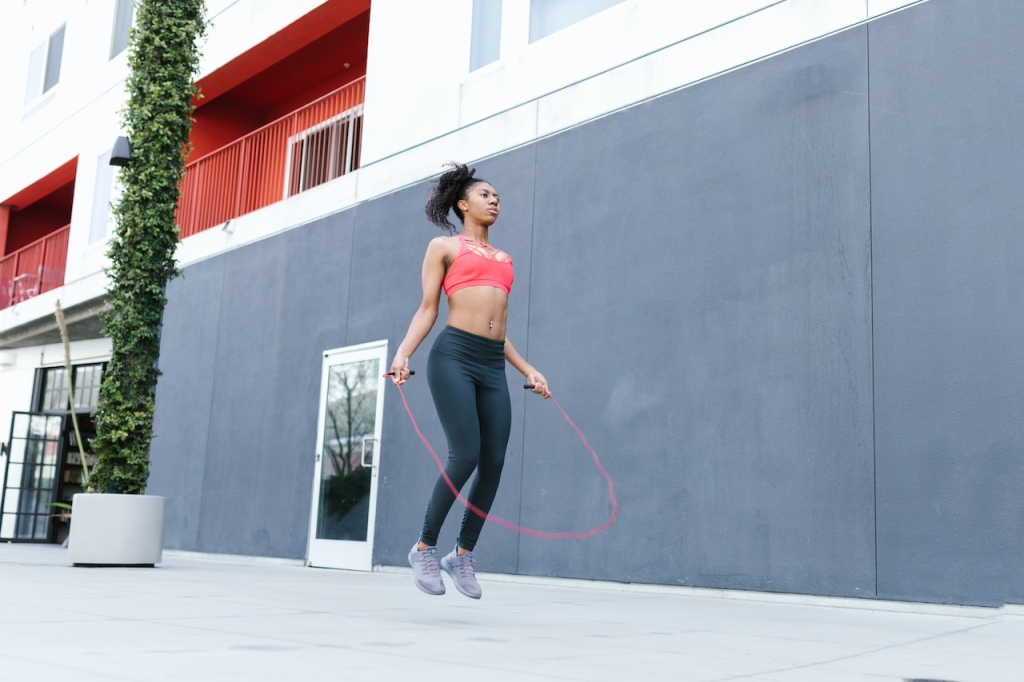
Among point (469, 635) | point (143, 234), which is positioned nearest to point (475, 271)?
point (469, 635)

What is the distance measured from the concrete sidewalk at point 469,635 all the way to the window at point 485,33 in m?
4.90

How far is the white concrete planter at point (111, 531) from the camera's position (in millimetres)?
7617

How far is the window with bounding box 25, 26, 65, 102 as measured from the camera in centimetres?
1748

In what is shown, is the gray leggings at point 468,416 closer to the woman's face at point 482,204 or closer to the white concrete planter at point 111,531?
the woman's face at point 482,204

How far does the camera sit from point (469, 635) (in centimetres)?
353

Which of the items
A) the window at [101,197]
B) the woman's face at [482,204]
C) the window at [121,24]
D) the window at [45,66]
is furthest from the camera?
the window at [45,66]

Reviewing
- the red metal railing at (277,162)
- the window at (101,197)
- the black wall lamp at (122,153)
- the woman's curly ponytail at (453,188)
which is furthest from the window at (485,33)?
the window at (101,197)

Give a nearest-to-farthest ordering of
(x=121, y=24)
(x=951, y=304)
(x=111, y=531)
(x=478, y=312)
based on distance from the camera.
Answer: (x=478, y=312)
(x=951, y=304)
(x=111, y=531)
(x=121, y=24)

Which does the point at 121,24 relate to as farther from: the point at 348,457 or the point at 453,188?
the point at 453,188

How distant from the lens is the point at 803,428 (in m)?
5.89

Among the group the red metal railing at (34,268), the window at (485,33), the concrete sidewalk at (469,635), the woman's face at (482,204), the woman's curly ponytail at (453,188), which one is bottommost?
the concrete sidewalk at (469,635)

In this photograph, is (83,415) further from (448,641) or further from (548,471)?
(448,641)

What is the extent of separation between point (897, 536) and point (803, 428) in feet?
2.69

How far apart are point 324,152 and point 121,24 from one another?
589 centimetres
